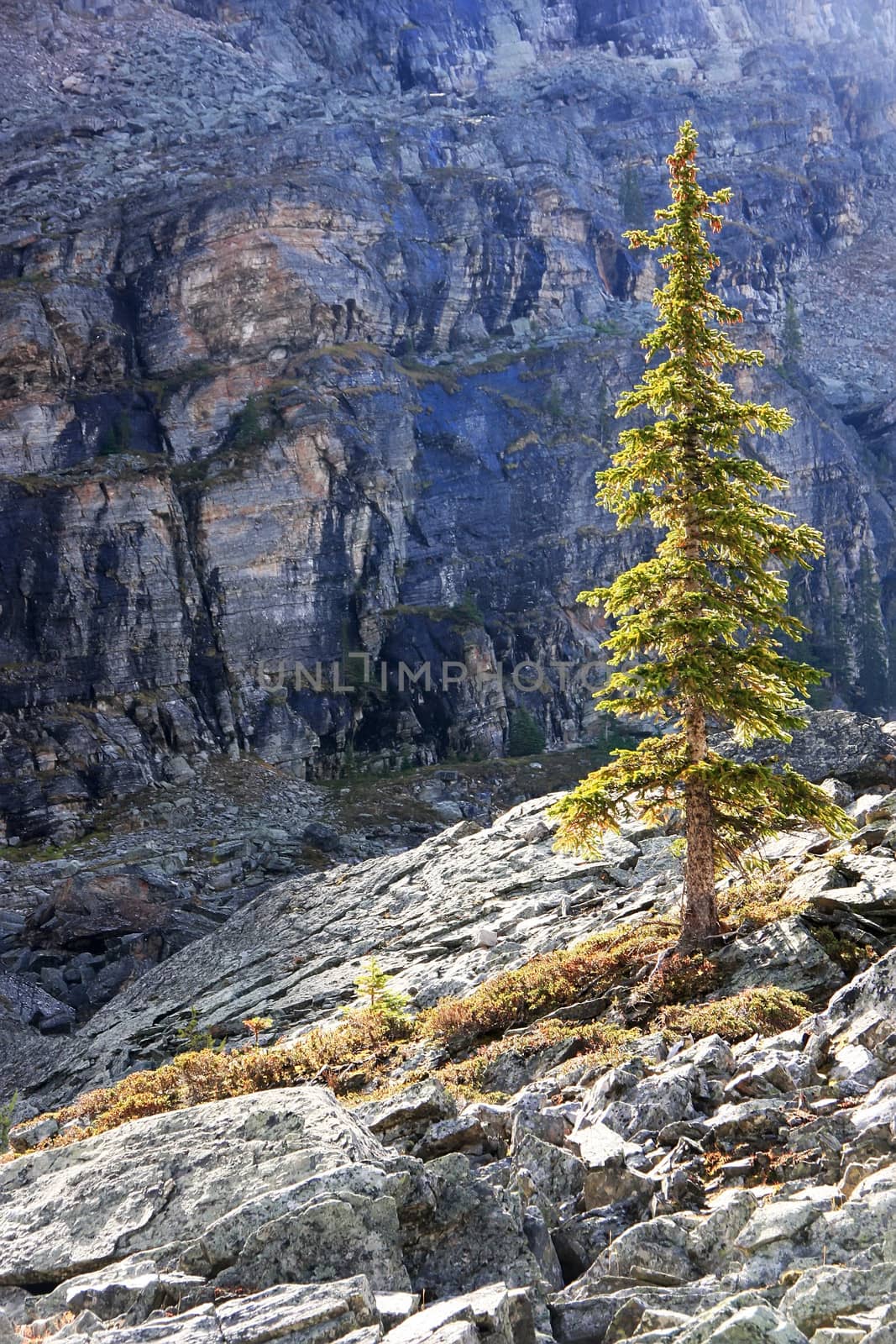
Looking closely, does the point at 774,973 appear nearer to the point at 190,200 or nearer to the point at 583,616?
the point at 583,616

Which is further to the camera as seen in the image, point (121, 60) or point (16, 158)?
point (121, 60)

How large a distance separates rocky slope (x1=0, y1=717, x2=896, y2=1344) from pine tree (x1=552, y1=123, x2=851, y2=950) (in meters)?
1.53

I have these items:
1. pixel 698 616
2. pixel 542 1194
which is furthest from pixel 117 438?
pixel 542 1194

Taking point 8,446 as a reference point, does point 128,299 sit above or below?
above

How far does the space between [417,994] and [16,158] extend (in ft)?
279


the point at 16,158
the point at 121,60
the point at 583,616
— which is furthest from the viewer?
the point at 121,60

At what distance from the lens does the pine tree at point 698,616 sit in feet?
53.1

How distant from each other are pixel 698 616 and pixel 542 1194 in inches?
363

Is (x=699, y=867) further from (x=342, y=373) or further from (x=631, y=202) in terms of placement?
(x=631, y=202)

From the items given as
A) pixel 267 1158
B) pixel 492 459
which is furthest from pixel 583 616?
pixel 267 1158

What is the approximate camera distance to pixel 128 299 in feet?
→ 247

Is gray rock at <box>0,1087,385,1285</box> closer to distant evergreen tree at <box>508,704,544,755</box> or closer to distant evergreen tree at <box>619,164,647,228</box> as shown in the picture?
distant evergreen tree at <box>508,704,544,755</box>

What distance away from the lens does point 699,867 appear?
54.2 ft

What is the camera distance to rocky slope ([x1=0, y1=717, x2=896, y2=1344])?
25.3 feet
